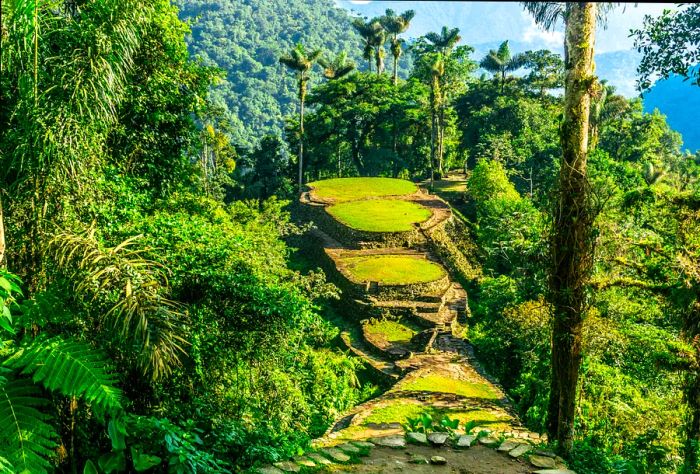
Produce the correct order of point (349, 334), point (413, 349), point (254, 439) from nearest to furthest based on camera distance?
1. point (254, 439)
2. point (413, 349)
3. point (349, 334)

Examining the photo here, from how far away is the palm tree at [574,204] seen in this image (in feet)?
16.2

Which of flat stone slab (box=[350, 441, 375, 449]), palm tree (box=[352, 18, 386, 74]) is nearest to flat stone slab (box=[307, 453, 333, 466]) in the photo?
flat stone slab (box=[350, 441, 375, 449])

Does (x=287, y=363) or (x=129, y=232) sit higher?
(x=129, y=232)

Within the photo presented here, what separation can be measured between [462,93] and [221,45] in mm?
47317

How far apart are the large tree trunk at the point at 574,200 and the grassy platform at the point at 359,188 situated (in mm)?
22479

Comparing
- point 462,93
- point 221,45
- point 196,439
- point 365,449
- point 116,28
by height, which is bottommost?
point 365,449

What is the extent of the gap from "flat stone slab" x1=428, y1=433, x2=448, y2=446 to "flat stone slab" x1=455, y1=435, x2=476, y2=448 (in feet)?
0.44

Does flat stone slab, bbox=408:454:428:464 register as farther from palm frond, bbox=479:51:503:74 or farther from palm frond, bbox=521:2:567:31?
palm frond, bbox=479:51:503:74

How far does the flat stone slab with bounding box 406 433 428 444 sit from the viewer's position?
5.62m

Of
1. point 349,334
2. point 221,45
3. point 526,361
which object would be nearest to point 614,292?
point 526,361

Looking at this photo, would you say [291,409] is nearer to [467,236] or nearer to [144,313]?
[144,313]

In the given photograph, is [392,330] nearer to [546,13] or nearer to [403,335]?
[403,335]

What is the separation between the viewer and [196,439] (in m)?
4.14

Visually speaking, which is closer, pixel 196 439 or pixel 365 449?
pixel 196 439
